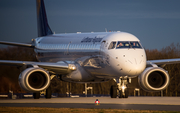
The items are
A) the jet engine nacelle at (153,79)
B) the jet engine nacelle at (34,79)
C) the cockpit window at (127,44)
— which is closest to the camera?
the cockpit window at (127,44)

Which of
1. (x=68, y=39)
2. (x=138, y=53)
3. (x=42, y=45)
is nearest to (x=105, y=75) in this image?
(x=138, y=53)

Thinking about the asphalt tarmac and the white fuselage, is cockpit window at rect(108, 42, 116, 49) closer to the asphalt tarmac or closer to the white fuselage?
the white fuselage

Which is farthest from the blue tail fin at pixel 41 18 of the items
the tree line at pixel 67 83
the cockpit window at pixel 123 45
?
the cockpit window at pixel 123 45

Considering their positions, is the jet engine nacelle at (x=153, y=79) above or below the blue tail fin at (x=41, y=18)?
below

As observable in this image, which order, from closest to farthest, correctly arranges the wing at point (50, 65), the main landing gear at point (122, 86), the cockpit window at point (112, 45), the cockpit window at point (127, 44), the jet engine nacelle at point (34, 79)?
the cockpit window at point (127, 44) → the cockpit window at point (112, 45) → the main landing gear at point (122, 86) → the jet engine nacelle at point (34, 79) → the wing at point (50, 65)

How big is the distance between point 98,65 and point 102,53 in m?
1.18

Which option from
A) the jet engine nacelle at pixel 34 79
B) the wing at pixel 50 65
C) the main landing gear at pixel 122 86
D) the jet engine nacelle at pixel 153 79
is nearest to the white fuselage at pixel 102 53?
the main landing gear at pixel 122 86

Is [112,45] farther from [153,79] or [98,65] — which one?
[153,79]

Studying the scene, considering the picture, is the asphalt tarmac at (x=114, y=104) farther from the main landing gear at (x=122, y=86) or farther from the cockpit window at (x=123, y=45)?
the cockpit window at (x=123, y=45)

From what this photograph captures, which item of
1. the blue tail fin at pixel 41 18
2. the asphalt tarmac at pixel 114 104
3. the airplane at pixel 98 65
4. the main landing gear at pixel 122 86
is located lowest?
the asphalt tarmac at pixel 114 104

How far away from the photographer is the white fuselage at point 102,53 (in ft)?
88.7

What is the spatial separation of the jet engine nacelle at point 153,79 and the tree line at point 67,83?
17.8 meters

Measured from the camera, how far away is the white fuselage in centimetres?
2705

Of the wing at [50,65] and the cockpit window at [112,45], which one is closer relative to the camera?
the cockpit window at [112,45]
